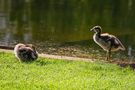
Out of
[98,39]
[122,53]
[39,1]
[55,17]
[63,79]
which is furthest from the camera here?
[39,1]

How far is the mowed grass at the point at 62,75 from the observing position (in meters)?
10.9

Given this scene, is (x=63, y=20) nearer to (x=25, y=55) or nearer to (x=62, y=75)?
(x=25, y=55)

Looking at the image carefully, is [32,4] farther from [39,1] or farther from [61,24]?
[61,24]

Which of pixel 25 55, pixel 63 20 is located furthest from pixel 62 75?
pixel 63 20

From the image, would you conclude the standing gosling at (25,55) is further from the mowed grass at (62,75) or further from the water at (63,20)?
the water at (63,20)

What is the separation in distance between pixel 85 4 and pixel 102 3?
1.62 metres

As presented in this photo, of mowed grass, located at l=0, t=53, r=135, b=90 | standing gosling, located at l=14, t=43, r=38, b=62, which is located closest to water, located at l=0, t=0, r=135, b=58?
standing gosling, located at l=14, t=43, r=38, b=62

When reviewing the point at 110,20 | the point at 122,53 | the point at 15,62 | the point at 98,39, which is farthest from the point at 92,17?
the point at 15,62

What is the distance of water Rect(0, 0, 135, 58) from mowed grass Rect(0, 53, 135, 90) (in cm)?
683

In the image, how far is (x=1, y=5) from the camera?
105 feet

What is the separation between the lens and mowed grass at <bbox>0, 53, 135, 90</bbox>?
1092 centimetres

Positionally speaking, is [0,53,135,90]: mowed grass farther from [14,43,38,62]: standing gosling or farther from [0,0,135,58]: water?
[0,0,135,58]: water

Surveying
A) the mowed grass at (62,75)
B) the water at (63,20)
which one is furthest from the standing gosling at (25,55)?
the water at (63,20)

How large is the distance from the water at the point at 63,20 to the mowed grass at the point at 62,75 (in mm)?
6834
